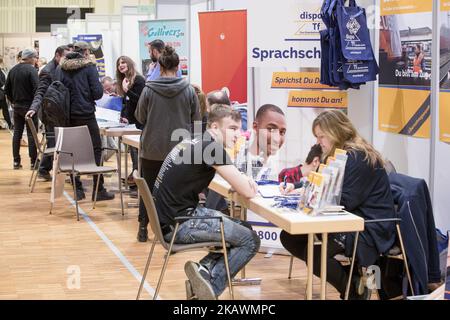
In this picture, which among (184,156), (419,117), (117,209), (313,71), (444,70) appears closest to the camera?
(184,156)

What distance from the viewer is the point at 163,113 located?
5488 millimetres

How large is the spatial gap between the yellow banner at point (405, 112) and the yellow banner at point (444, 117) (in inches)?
5.3

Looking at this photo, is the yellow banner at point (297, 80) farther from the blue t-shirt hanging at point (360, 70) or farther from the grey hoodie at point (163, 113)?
the grey hoodie at point (163, 113)

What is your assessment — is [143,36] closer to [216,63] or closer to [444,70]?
[216,63]

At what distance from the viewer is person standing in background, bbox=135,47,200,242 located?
215 inches

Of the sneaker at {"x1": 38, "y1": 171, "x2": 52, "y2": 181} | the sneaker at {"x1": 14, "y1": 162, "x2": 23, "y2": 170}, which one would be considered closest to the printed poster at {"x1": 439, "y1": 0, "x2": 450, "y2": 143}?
the sneaker at {"x1": 38, "y1": 171, "x2": 52, "y2": 181}

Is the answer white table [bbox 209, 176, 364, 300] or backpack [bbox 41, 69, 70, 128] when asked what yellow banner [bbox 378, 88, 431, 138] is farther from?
backpack [bbox 41, 69, 70, 128]

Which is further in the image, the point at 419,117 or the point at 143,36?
the point at 143,36

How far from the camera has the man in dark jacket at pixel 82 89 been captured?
7387mm

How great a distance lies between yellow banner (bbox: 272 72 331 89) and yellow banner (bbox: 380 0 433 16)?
0.65 meters

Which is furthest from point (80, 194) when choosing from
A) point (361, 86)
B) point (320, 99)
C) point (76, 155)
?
point (361, 86)

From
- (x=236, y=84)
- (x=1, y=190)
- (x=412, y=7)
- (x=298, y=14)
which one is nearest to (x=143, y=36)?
(x=1, y=190)
